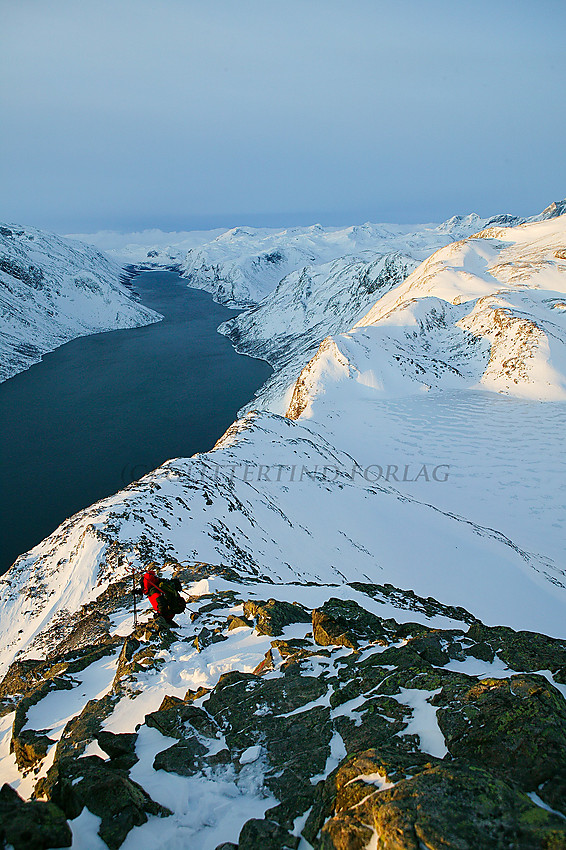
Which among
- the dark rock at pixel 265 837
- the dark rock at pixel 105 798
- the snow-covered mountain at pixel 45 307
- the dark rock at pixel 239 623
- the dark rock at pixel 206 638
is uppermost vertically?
the snow-covered mountain at pixel 45 307

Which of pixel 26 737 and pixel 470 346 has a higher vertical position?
pixel 470 346

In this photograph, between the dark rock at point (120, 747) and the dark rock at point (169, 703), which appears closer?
the dark rock at point (120, 747)

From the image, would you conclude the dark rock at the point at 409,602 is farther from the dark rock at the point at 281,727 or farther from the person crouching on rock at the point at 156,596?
the dark rock at the point at 281,727

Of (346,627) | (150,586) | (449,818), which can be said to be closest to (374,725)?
(449,818)

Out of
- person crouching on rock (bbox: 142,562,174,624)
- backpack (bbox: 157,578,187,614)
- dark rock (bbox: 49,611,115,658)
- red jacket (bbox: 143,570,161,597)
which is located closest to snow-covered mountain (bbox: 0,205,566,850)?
dark rock (bbox: 49,611,115,658)

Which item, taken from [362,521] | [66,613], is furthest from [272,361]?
[66,613]

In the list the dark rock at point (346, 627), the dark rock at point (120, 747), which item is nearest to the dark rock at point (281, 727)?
the dark rock at point (120, 747)

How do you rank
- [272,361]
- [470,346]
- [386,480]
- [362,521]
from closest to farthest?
[362,521] < [386,480] < [470,346] < [272,361]

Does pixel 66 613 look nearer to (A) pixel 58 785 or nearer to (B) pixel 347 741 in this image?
(A) pixel 58 785

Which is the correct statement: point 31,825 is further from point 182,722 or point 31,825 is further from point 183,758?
point 182,722
